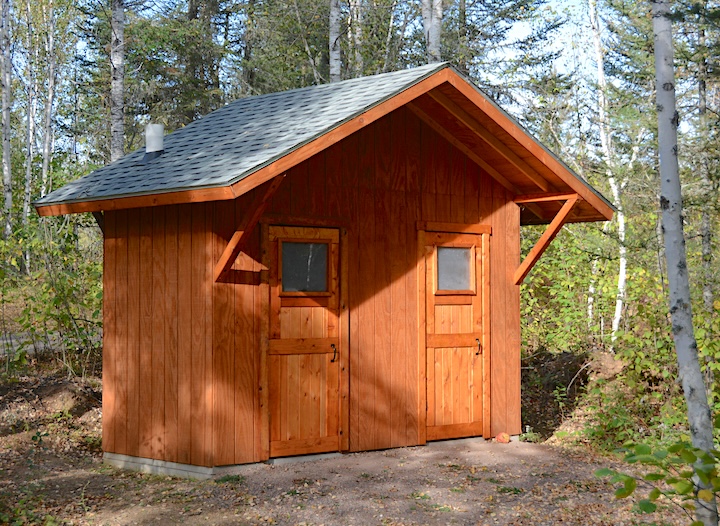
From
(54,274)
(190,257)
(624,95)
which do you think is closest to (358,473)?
(190,257)

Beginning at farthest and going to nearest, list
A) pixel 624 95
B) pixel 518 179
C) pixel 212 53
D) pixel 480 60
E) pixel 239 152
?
pixel 212 53
pixel 480 60
pixel 624 95
pixel 518 179
pixel 239 152

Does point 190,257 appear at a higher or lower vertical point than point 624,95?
A: lower

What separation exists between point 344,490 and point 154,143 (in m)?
3.95

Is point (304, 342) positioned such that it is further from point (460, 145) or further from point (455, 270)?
point (460, 145)

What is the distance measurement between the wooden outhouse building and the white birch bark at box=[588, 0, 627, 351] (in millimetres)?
3282

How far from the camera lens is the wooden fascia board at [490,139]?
324 inches

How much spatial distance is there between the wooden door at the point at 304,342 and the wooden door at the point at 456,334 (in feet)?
3.87

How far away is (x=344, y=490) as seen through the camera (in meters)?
6.83

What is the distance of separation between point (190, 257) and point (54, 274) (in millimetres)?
4433

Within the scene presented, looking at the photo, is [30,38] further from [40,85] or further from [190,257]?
[190,257]

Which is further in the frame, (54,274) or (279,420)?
(54,274)

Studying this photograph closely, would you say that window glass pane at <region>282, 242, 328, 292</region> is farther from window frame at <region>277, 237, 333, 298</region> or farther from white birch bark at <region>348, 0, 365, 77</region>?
white birch bark at <region>348, 0, 365, 77</region>

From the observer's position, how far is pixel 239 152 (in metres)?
7.29

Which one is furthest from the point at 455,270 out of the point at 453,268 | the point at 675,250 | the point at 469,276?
the point at 675,250
